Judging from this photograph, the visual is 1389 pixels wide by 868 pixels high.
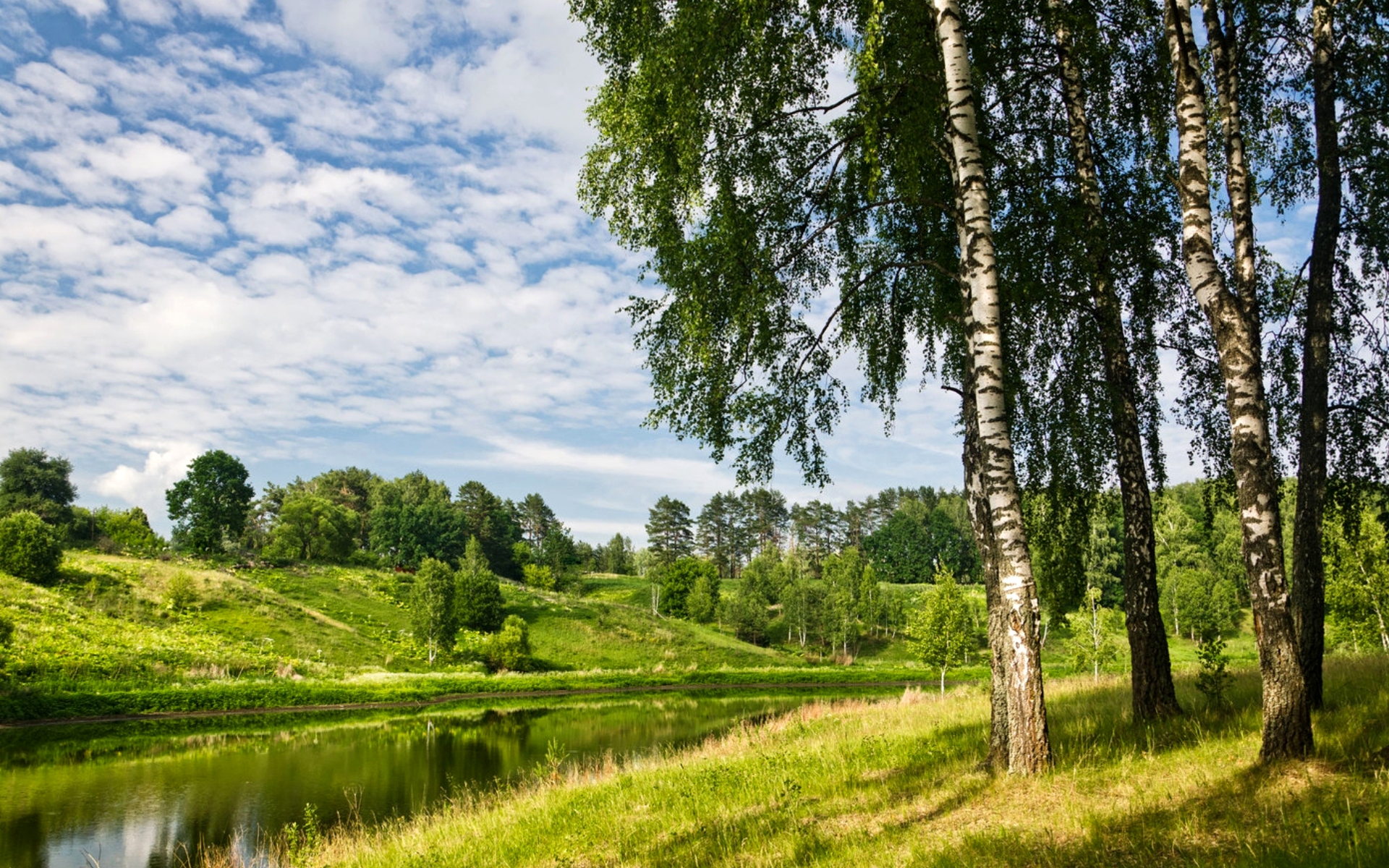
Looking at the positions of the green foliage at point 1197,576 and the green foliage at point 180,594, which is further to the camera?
the green foliage at point 1197,576

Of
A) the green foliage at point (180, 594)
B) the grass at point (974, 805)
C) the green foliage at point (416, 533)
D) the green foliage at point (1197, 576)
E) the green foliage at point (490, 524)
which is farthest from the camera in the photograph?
the green foliage at point (490, 524)

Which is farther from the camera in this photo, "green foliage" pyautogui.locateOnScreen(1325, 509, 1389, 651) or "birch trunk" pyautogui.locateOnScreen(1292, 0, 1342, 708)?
"green foliage" pyautogui.locateOnScreen(1325, 509, 1389, 651)

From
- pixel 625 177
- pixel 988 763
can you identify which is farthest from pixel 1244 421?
pixel 625 177

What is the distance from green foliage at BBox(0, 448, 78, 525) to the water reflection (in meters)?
67.8

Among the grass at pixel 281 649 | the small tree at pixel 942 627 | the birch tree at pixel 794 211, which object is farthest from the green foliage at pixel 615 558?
the birch tree at pixel 794 211

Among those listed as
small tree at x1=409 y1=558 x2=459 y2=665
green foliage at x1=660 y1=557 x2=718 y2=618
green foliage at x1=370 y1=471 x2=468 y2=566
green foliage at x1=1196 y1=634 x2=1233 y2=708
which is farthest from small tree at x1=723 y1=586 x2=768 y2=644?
green foliage at x1=1196 y1=634 x2=1233 y2=708

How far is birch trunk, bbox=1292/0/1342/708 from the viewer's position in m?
9.15

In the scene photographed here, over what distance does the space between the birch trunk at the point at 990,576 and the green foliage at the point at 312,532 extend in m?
89.3

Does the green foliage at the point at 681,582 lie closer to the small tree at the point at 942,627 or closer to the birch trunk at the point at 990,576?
the small tree at the point at 942,627

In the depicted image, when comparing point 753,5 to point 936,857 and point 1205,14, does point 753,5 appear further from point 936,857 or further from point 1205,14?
point 936,857

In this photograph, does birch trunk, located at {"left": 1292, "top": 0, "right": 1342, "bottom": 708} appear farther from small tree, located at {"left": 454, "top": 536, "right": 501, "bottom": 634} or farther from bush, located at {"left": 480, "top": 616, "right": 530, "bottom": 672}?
small tree, located at {"left": 454, "top": 536, "right": 501, "bottom": 634}

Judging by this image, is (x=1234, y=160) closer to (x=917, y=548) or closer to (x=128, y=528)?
(x=128, y=528)

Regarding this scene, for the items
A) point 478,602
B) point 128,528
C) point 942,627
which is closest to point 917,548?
point 478,602

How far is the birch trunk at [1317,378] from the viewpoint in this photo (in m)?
9.15
